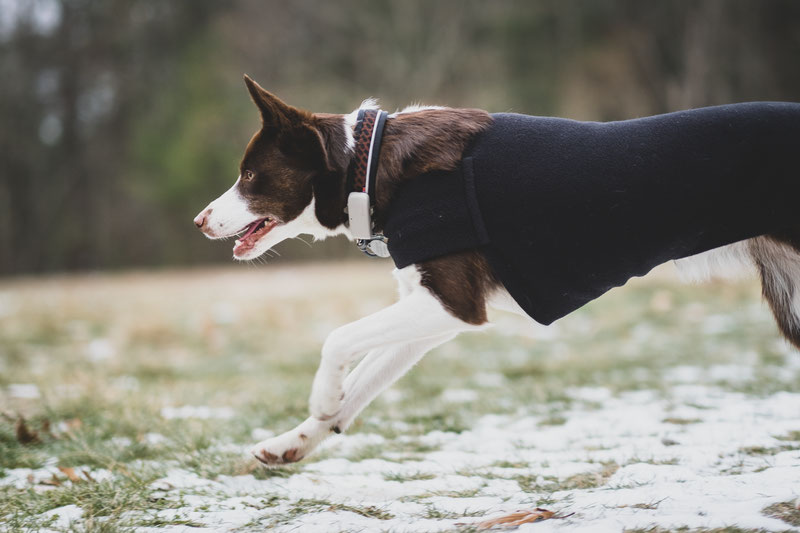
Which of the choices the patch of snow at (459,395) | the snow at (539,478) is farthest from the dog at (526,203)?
the patch of snow at (459,395)

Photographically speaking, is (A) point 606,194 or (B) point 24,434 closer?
(A) point 606,194

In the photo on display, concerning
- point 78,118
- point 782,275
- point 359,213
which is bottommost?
point 782,275

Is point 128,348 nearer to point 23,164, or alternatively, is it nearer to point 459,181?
point 459,181

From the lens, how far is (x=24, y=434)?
3.36 metres

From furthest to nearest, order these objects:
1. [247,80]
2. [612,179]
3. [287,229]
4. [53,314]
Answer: [53,314] < [287,229] < [247,80] < [612,179]

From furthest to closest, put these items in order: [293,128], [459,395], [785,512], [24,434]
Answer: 1. [459,395]
2. [24,434]
3. [293,128]
4. [785,512]

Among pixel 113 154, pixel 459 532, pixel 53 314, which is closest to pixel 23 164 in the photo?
pixel 113 154

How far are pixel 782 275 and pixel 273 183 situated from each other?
6.64ft

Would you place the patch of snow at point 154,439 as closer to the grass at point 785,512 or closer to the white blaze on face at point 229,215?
the white blaze on face at point 229,215

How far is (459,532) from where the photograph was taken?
207 cm

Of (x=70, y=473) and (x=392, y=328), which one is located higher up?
(x=392, y=328)

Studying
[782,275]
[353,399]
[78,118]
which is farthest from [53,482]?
[78,118]

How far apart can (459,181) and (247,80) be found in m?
0.93

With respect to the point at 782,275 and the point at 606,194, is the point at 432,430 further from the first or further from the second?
the point at 782,275
